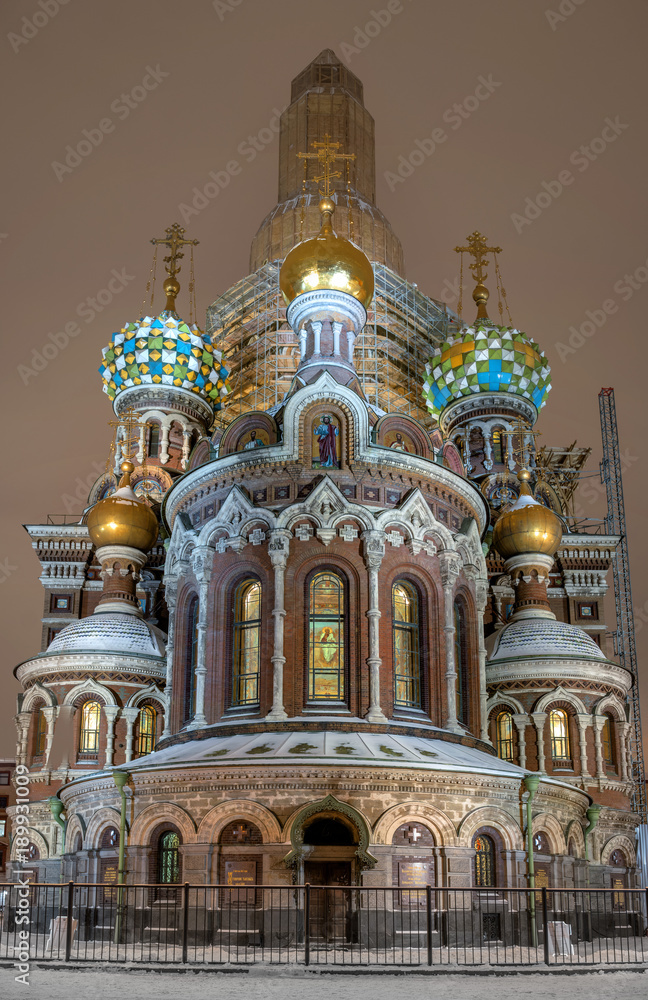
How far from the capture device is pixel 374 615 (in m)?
21.5

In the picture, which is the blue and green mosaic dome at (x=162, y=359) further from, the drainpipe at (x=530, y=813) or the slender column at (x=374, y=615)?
the drainpipe at (x=530, y=813)

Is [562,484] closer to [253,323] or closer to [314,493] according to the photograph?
[253,323]

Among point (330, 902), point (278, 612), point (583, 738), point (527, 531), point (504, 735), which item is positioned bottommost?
point (330, 902)

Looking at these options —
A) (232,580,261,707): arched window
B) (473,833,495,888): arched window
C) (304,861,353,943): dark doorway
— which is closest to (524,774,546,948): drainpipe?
(473,833,495,888): arched window

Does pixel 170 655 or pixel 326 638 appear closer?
pixel 326 638

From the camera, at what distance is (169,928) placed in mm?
18094

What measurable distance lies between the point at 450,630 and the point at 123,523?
11161 mm

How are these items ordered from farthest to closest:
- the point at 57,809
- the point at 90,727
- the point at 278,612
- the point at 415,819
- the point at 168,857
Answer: the point at 90,727, the point at 57,809, the point at 278,612, the point at 168,857, the point at 415,819

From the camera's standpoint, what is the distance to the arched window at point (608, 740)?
2761cm

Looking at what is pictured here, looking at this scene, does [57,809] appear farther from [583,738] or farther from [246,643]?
[583,738]

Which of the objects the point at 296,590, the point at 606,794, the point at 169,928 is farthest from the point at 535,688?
the point at 169,928

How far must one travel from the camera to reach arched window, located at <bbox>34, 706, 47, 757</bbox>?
2791 cm

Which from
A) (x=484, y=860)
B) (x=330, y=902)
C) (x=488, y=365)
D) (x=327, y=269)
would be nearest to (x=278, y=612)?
(x=330, y=902)

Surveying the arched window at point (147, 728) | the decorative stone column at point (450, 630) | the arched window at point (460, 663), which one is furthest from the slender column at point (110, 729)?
the decorative stone column at point (450, 630)
